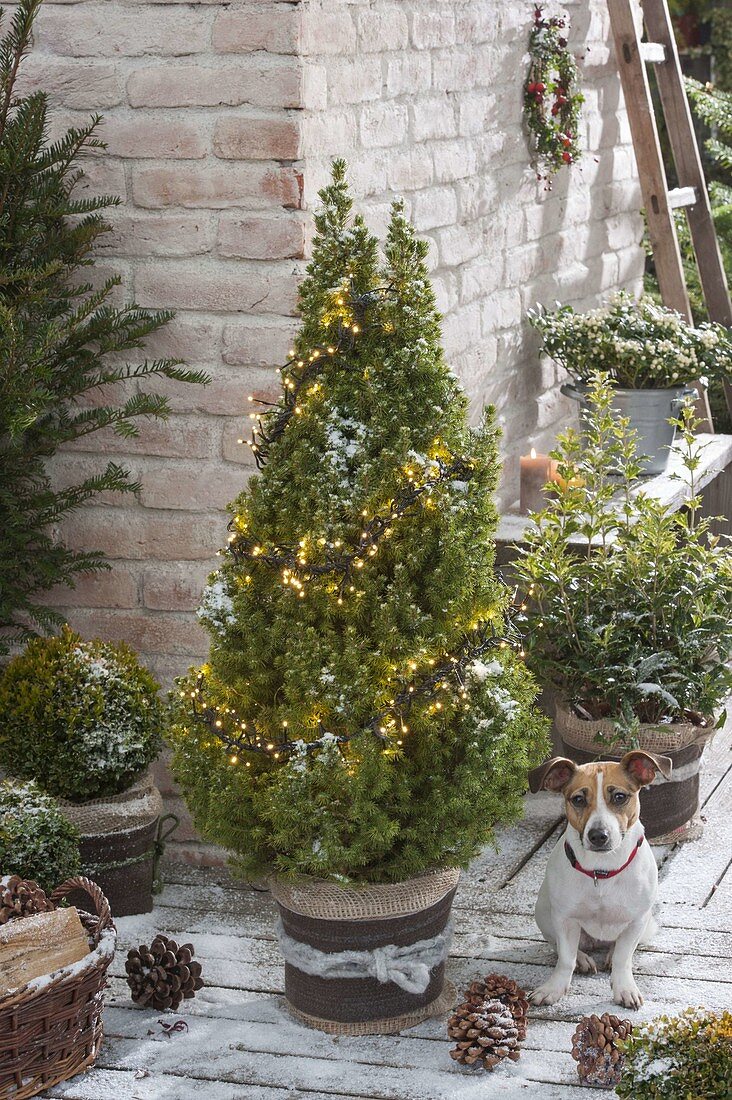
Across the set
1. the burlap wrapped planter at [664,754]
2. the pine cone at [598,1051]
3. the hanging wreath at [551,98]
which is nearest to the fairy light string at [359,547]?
the pine cone at [598,1051]

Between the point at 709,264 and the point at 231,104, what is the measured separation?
2.83m

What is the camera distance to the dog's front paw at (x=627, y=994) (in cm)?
277

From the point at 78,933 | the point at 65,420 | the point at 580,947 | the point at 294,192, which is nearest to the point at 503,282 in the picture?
the point at 294,192

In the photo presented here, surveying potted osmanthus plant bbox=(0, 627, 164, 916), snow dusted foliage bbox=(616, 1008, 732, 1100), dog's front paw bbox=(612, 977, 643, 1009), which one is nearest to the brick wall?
potted osmanthus plant bbox=(0, 627, 164, 916)

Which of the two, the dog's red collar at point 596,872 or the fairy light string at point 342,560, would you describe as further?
the dog's red collar at point 596,872

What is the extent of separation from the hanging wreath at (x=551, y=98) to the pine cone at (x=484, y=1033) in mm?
2783

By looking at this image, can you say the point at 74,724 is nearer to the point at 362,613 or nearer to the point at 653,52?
the point at 362,613

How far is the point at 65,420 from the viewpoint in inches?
128

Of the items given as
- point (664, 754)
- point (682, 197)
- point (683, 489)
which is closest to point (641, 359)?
point (683, 489)

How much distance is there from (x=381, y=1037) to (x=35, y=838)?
0.80m

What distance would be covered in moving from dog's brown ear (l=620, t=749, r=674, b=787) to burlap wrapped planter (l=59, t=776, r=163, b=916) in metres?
1.11

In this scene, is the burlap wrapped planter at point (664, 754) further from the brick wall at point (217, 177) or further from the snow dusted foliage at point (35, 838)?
the snow dusted foliage at point (35, 838)

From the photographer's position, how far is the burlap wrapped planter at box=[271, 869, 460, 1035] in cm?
263

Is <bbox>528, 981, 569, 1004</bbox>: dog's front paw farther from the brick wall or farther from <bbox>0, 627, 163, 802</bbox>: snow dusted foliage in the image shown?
the brick wall
